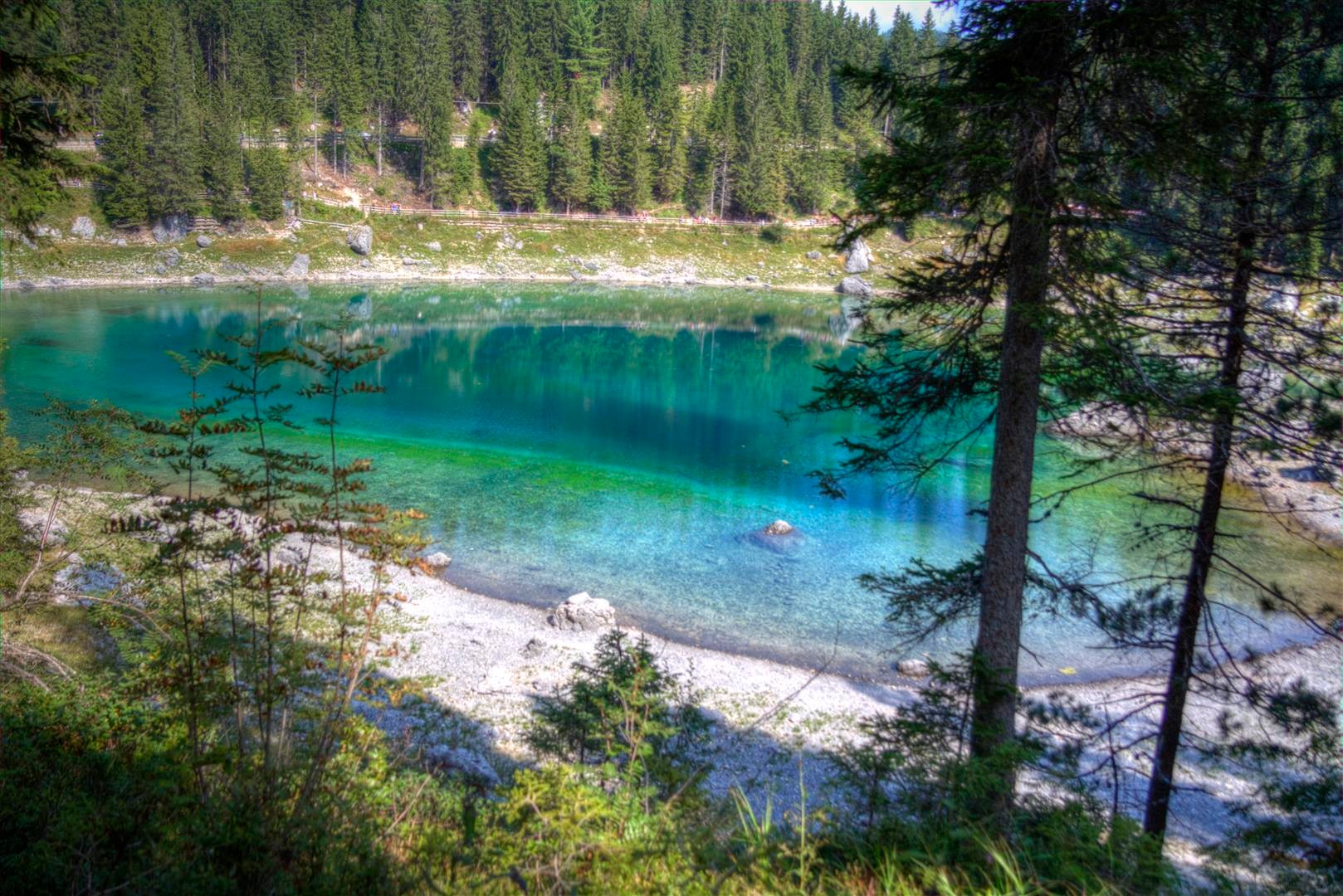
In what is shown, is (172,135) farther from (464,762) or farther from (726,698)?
(464,762)

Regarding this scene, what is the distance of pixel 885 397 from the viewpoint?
831 cm

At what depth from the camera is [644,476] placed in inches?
1056

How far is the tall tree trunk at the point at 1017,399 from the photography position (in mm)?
6707

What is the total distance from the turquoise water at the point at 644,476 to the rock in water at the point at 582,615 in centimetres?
119

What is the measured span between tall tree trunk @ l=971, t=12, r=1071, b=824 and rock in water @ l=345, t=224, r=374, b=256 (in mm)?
74676

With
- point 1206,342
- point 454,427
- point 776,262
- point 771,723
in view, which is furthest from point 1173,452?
point 776,262

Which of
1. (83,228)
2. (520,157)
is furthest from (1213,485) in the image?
(520,157)

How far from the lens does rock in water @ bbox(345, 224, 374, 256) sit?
238 feet

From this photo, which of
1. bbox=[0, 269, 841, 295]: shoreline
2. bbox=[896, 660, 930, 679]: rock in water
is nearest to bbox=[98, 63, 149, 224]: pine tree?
bbox=[0, 269, 841, 295]: shoreline

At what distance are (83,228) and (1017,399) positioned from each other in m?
77.9

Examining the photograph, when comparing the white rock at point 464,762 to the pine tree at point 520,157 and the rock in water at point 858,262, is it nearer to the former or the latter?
the rock in water at point 858,262

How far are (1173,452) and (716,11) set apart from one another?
12748 centimetres

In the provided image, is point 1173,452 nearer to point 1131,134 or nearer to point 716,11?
point 1131,134

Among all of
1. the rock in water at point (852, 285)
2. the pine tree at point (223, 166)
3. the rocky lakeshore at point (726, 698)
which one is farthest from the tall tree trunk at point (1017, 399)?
the pine tree at point (223, 166)
